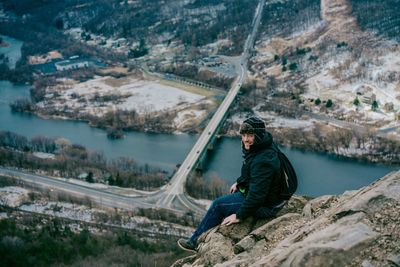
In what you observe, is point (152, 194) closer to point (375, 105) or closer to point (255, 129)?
point (375, 105)

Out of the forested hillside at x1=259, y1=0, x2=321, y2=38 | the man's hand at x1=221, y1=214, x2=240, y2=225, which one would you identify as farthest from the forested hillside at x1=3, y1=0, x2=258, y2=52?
the man's hand at x1=221, y1=214, x2=240, y2=225

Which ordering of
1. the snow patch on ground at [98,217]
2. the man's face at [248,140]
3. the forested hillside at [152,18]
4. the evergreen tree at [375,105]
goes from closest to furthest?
the man's face at [248,140] < the snow patch on ground at [98,217] < the evergreen tree at [375,105] < the forested hillside at [152,18]

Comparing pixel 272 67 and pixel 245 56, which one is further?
pixel 245 56

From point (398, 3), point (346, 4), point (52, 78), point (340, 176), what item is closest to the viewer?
point (340, 176)

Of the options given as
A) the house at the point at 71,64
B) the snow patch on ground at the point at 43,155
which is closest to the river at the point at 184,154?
the snow patch on ground at the point at 43,155

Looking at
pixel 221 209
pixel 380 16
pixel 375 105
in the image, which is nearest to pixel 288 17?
pixel 380 16

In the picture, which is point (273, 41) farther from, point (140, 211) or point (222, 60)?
point (140, 211)

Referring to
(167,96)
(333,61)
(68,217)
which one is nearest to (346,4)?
(333,61)

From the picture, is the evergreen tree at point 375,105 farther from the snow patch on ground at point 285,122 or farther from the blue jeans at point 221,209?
the blue jeans at point 221,209
